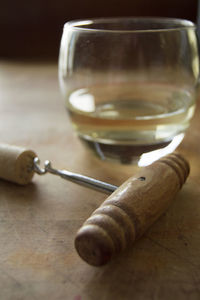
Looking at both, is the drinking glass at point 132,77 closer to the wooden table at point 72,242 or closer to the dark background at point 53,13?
the wooden table at point 72,242

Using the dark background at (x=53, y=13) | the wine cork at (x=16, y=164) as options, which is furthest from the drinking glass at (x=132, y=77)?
the dark background at (x=53, y=13)

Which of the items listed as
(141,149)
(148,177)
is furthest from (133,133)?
(148,177)

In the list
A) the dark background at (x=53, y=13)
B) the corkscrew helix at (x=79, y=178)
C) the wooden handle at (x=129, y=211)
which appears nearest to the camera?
the wooden handle at (x=129, y=211)

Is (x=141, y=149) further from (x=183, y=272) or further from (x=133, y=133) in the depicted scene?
(x=183, y=272)

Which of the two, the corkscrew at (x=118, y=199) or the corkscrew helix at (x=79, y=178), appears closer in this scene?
the corkscrew at (x=118, y=199)

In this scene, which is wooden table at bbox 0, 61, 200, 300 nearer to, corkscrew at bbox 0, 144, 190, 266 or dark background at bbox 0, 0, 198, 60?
corkscrew at bbox 0, 144, 190, 266

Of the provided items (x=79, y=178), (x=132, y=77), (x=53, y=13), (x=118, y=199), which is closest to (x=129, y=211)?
(x=118, y=199)

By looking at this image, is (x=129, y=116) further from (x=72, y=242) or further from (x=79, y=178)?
(x=72, y=242)

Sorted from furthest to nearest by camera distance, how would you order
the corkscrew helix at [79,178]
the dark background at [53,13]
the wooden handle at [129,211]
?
the dark background at [53,13]
the corkscrew helix at [79,178]
the wooden handle at [129,211]
